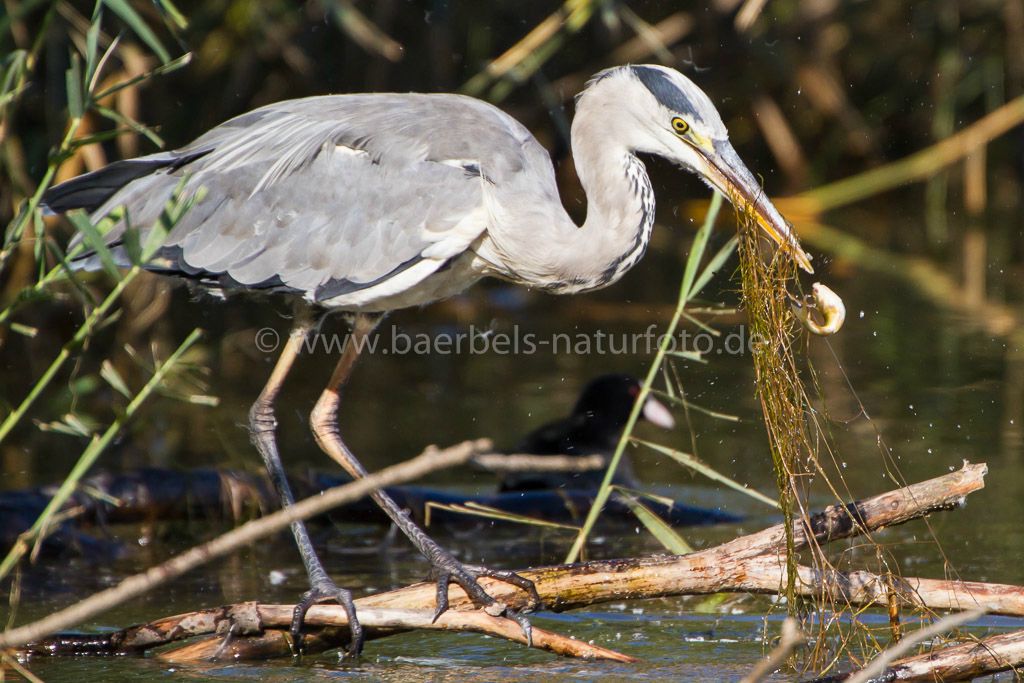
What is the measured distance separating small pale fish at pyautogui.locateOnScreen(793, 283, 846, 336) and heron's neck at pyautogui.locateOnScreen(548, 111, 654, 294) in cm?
80

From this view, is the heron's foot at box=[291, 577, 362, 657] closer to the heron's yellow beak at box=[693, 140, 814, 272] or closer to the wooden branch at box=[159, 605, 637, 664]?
the wooden branch at box=[159, 605, 637, 664]

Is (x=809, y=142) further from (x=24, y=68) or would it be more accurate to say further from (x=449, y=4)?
(x=24, y=68)

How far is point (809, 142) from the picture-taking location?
38.1 feet

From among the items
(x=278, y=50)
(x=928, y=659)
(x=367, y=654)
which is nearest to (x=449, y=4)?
(x=278, y=50)

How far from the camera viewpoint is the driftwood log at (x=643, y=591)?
10.9 feet

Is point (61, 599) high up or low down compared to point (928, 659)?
up

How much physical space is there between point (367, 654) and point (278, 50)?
558cm

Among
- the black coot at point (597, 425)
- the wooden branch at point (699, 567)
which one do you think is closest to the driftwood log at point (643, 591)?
the wooden branch at point (699, 567)

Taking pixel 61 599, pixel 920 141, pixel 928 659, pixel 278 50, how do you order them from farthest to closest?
pixel 920 141 → pixel 278 50 → pixel 61 599 → pixel 928 659

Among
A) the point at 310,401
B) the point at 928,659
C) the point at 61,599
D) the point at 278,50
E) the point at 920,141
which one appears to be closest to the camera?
the point at 928,659

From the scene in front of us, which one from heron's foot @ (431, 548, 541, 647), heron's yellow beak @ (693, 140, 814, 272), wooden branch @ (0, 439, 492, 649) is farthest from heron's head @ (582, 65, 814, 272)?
wooden branch @ (0, 439, 492, 649)

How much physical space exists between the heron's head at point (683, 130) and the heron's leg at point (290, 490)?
1.35 meters

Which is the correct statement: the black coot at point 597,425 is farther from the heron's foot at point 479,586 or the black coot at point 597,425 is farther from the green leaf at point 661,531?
the heron's foot at point 479,586

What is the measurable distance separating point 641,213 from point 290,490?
4.93 feet
